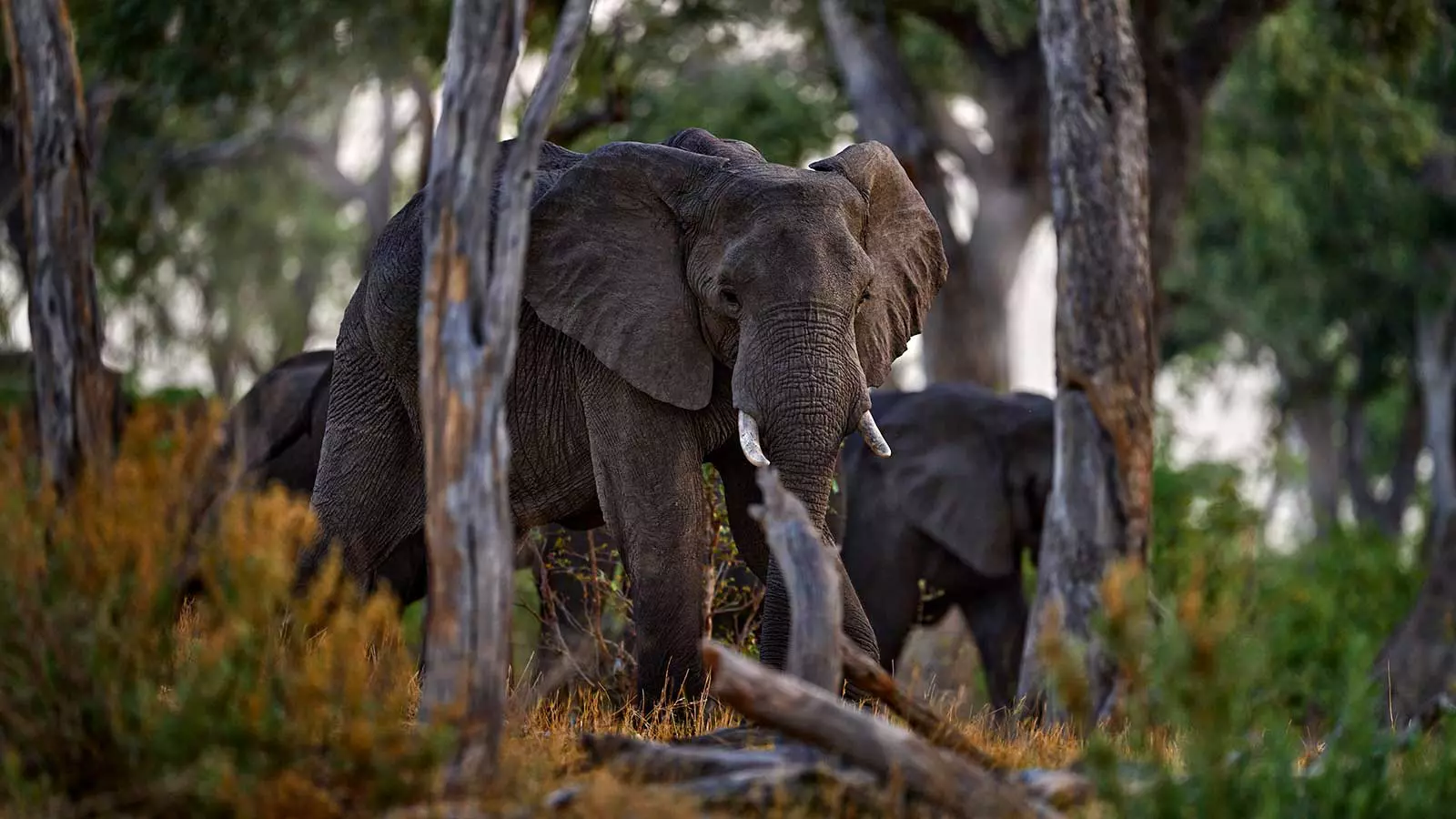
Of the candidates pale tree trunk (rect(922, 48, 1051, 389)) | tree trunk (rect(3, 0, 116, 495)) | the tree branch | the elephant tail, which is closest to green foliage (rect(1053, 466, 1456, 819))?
tree trunk (rect(3, 0, 116, 495))

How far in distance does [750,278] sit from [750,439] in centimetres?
58

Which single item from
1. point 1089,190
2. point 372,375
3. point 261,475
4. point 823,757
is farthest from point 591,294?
point 261,475

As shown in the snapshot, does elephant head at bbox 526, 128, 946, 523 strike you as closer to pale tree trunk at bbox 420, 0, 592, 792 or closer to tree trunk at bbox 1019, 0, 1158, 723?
pale tree trunk at bbox 420, 0, 592, 792

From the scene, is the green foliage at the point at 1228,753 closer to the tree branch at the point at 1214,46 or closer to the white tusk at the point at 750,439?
the white tusk at the point at 750,439

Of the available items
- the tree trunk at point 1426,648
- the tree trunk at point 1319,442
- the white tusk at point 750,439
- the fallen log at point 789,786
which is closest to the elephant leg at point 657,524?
the white tusk at point 750,439

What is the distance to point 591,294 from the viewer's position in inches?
284

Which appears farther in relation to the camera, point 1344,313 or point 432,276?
point 1344,313

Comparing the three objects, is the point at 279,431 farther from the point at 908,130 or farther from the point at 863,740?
the point at 908,130

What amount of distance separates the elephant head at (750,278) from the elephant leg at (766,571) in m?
0.31

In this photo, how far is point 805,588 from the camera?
524cm

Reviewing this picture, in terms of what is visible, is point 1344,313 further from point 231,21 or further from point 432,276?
point 432,276

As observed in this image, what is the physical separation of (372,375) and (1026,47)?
34.7 feet

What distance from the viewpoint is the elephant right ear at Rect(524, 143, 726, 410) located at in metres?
7.07

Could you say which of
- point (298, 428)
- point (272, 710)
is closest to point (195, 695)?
point (272, 710)
